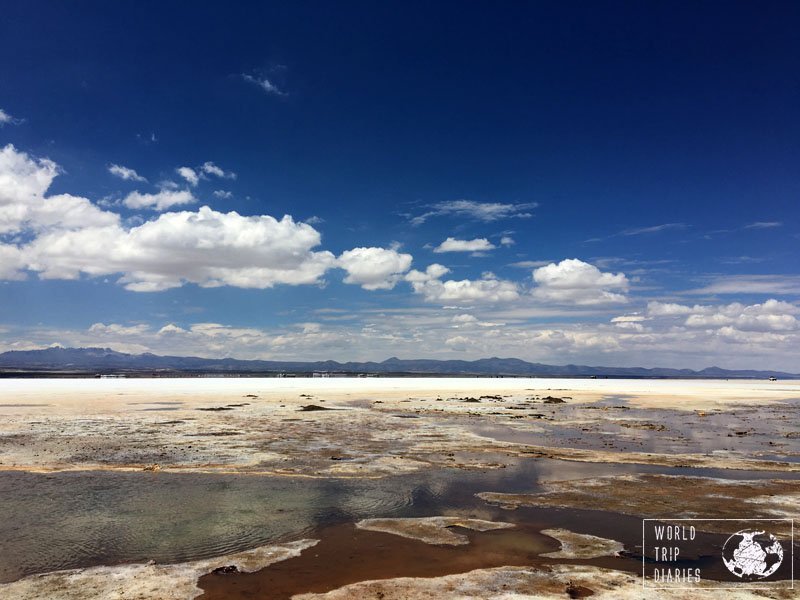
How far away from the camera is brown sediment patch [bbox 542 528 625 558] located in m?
12.5

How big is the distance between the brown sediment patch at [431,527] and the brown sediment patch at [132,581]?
10.1 feet

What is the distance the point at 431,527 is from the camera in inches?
575

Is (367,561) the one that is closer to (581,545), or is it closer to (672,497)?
(581,545)

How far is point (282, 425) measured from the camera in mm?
37438

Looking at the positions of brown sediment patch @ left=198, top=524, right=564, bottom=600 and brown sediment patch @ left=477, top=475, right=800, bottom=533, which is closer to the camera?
brown sediment patch @ left=198, top=524, right=564, bottom=600

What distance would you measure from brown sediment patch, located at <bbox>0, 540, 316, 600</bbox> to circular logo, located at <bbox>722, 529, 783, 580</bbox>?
1068 centimetres

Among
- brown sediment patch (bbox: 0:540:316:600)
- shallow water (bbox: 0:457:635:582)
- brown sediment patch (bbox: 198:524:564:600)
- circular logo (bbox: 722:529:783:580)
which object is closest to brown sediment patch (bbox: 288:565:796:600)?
brown sediment patch (bbox: 198:524:564:600)

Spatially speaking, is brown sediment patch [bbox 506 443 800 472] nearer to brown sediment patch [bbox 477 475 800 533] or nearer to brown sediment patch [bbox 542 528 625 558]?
brown sediment patch [bbox 477 475 800 533]

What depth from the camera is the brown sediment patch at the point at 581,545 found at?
12508 mm

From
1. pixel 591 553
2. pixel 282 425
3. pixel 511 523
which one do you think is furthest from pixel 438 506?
pixel 282 425

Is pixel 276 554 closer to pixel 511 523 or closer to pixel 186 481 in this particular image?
pixel 511 523

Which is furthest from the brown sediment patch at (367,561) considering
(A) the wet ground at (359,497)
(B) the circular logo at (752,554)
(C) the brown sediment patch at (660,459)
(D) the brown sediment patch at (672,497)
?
(C) the brown sediment patch at (660,459)

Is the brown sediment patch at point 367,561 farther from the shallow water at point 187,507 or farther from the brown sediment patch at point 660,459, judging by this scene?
the brown sediment patch at point 660,459

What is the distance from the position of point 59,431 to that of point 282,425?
14355 millimetres
